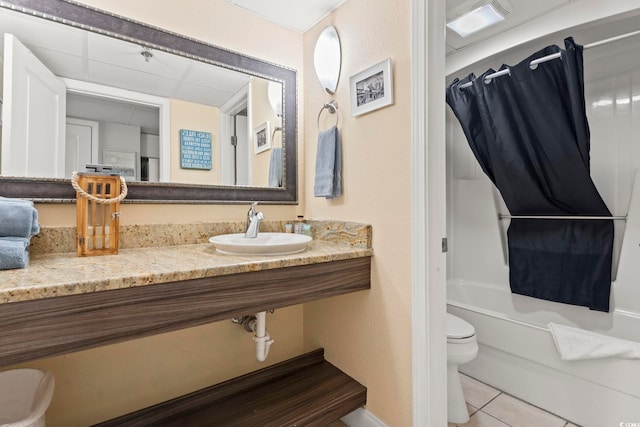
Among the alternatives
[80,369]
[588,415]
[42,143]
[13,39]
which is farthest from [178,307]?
[588,415]

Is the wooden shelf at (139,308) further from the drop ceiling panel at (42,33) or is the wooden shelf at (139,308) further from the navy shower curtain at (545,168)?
the navy shower curtain at (545,168)

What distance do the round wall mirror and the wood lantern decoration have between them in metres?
1.05

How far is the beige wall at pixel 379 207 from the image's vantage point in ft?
4.00

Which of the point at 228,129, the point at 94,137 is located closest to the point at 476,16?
the point at 228,129

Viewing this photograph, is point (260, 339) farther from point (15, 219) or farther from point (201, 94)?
point (201, 94)

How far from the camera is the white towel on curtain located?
4.49 feet

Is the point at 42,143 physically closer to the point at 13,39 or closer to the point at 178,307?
the point at 13,39

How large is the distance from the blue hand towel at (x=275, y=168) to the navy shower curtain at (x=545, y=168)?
1.34 m

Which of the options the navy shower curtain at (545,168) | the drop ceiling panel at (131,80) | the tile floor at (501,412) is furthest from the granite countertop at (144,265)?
the navy shower curtain at (545,168)

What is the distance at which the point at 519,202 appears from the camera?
211 centimetres

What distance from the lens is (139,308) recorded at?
2.67ft

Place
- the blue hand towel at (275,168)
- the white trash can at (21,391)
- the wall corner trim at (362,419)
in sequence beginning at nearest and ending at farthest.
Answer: the white trash can at (21,391) → the wall corner trim at (362,419) → the blue hand towel at (275,168)

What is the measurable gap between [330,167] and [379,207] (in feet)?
1.12

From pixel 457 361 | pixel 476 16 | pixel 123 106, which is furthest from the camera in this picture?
pixel 476 16
